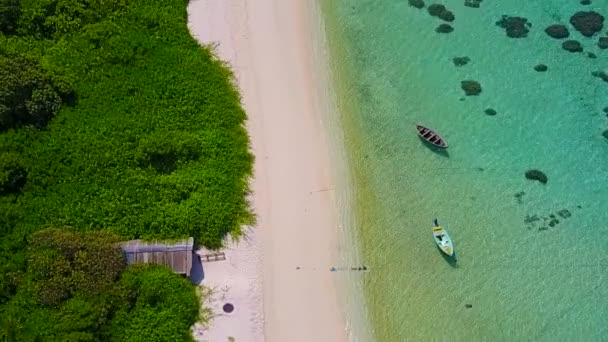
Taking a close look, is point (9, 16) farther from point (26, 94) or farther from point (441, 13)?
point (441, 13)

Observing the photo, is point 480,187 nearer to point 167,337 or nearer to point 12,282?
point 167,337

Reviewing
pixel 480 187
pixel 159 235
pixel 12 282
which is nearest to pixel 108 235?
pixel 159 235

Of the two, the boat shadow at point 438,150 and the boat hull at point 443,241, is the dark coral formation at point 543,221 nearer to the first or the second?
the boat hull at point 443,241

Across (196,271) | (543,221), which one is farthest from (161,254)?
(543,221)

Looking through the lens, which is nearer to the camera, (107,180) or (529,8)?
(107,180)

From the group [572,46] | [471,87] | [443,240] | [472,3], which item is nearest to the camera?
[443,240]
